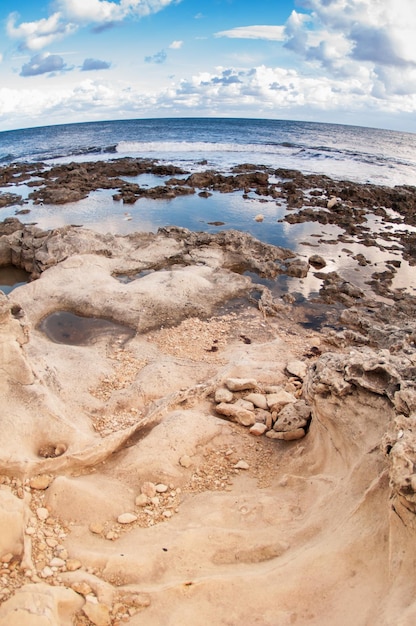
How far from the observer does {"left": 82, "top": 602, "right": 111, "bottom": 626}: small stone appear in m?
3.15

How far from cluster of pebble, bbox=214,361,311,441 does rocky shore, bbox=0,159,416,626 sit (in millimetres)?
30

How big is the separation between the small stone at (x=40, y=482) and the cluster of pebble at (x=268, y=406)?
9.25ft

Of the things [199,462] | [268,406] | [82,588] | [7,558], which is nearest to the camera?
[82,588]

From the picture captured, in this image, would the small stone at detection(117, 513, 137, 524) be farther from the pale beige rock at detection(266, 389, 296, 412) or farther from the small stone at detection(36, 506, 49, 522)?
the pale beige rock at detection(266, 389, 296, 412)

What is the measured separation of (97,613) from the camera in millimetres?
3178

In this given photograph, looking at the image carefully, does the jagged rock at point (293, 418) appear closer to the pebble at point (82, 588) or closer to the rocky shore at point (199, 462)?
the rocky shore at point (199, 462)

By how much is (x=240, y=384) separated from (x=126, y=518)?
3.36 meters

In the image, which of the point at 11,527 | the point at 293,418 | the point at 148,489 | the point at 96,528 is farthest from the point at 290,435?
the point at 11,527

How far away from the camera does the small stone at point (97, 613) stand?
124 inches

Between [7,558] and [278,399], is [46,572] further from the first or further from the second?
[278,399]

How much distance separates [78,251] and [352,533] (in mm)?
12547

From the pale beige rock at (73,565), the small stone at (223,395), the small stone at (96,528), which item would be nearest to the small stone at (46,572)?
the pale beige rock at (73,565)

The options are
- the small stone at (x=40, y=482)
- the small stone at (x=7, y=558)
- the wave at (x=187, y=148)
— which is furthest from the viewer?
the wave at (x=187, y=148)

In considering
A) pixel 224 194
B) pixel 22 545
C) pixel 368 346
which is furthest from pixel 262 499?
pixel 224 194
